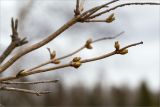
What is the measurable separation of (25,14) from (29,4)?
308 mm

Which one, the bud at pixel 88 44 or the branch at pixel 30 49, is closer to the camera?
the branch at pixel 30 49

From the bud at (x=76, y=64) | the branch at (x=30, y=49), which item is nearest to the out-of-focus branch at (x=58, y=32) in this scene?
the branch at (x=30, y=49)

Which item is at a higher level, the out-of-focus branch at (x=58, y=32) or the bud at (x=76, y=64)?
the out-of-focus branch at (x=58, y=32)

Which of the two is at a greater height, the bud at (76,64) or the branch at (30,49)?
the branch at (30,49)

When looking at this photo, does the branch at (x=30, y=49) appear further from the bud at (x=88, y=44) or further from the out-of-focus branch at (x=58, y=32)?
the bud at (x=88, y=44)

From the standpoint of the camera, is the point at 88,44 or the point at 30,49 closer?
the point at 30,49

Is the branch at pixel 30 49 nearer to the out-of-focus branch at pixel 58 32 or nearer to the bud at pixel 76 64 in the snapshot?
the out-of-focus branch at pixel 58 32

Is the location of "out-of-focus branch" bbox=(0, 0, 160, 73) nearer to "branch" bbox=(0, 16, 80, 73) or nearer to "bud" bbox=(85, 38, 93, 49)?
"branch" bbox=(0, 16, 80, 73)

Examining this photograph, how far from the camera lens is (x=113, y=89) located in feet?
192

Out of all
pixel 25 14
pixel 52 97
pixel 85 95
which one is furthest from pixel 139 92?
pixel 25 14

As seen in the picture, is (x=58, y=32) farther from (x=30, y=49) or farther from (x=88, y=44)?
(x=88, y=44)

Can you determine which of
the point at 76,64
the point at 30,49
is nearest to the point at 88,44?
the point at 76,64

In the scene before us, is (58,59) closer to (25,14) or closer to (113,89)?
(25,14)

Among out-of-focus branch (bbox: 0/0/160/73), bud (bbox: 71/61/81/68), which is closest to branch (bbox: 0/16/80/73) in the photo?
out-of-focus branch (bbox: 0/0/160/73)
